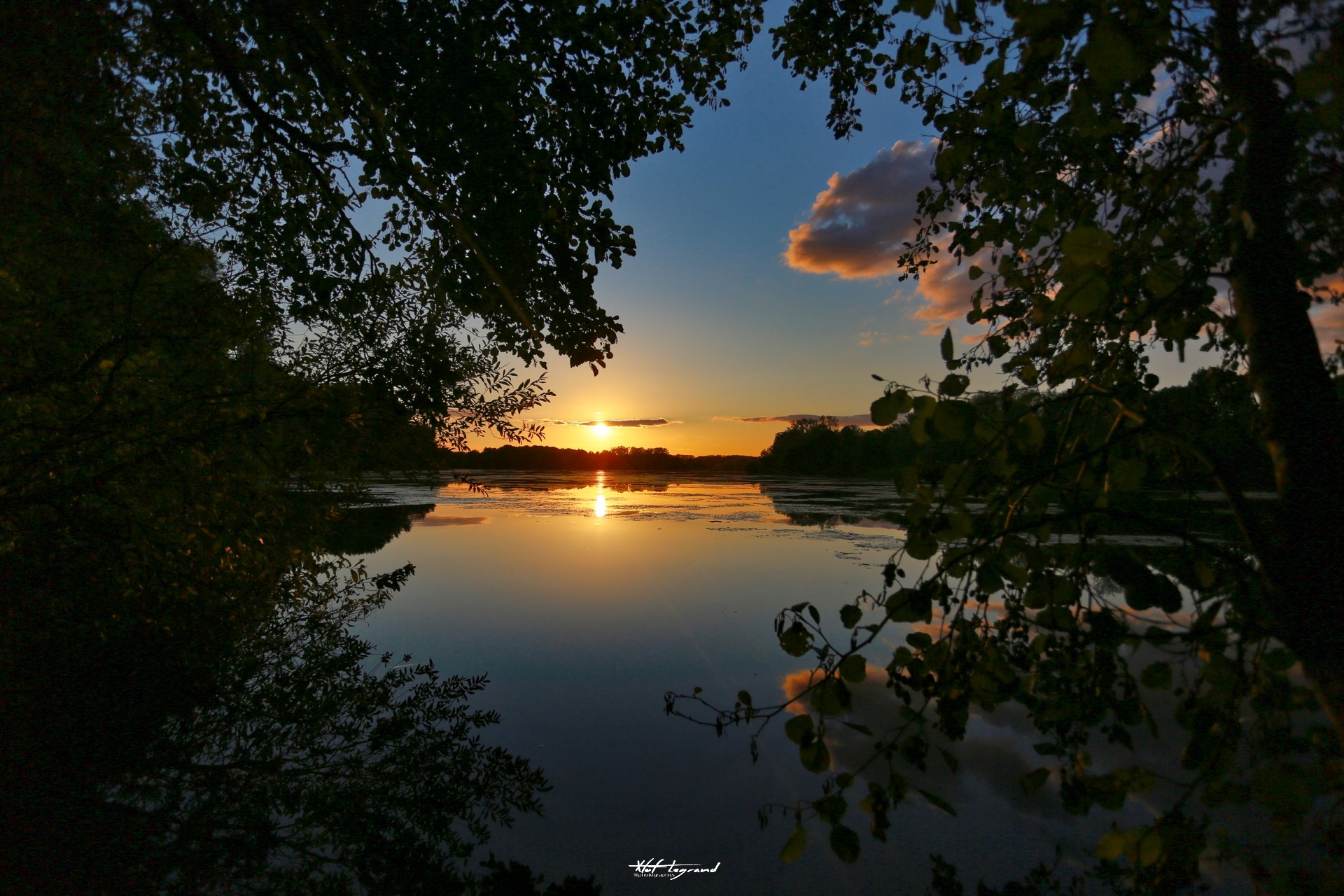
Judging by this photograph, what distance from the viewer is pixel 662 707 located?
670 centimetres

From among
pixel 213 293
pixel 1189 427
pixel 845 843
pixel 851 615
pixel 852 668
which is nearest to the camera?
pixel 845 843

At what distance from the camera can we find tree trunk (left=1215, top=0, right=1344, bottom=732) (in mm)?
1060

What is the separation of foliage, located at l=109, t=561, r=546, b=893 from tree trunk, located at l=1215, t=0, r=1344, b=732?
441 cm

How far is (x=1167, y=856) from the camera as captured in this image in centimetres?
104

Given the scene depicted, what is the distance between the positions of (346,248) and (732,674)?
6.18 m

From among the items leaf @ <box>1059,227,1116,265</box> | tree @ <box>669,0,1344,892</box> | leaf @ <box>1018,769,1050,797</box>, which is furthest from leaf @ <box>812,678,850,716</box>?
leaf @ <box>1059,227,1116,265</box>

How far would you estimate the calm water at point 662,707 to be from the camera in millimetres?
4477

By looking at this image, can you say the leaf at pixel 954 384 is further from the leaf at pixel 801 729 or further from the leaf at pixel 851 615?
the leaf at pixel 801 729

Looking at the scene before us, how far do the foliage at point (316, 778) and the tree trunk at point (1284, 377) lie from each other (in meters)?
4.41

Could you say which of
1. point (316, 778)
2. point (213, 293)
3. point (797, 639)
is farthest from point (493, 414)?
point (797, 639)

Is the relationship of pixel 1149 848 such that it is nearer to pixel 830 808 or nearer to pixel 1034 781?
pixel 1034 781

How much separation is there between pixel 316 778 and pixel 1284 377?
18.4 ft

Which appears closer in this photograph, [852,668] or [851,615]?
[852,668]

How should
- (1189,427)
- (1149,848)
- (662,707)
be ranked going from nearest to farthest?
(1149,848) → (1189,427) → (662,707)
